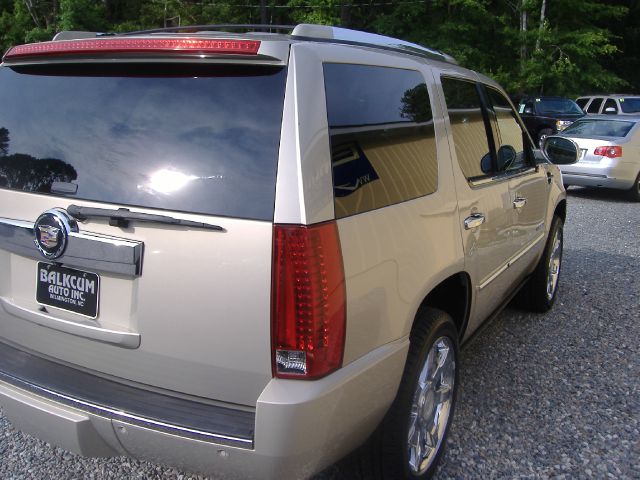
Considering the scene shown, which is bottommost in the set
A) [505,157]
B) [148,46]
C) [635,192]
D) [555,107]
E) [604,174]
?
[635,192]

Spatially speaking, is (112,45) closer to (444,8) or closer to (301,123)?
→ (301,123)

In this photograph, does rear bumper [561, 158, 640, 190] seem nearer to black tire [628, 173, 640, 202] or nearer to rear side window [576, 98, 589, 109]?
black tire [628, 173, 640, 202]

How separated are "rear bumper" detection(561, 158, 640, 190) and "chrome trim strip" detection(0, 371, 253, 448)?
10.1 meters

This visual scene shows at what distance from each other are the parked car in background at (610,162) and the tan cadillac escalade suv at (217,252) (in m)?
9.34

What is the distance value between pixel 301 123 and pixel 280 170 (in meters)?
0.16

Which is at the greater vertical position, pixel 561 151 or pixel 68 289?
pixel 561 151

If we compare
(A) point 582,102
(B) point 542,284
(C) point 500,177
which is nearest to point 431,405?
(C) point 500,177

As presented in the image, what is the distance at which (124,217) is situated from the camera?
2020 millimetres

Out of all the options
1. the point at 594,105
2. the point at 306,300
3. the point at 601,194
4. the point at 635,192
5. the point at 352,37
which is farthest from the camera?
the point at 594,105

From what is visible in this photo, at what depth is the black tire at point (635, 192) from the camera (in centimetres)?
1123

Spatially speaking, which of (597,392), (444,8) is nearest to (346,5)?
(444,8)

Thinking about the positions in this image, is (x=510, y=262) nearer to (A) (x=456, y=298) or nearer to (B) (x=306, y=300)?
(A) (x=456, y=298)

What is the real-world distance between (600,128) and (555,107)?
20.4 ft

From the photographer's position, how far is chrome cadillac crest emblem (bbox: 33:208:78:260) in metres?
2.13
